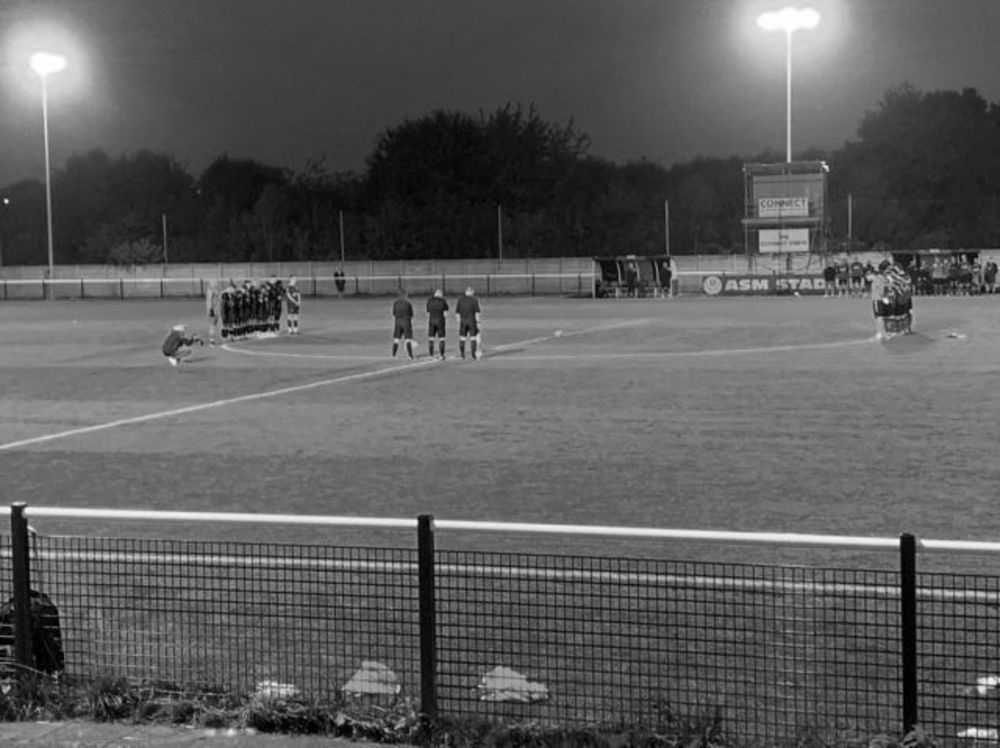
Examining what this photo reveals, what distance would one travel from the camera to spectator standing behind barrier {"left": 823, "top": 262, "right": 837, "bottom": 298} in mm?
58406

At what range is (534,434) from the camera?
52.2 feet

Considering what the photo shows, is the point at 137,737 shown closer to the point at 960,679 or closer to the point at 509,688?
the point at 509,688

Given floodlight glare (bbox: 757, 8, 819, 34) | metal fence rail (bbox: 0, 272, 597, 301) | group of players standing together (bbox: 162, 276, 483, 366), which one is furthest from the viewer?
metal fence rail (bbox: 0, 272, 597, 301)

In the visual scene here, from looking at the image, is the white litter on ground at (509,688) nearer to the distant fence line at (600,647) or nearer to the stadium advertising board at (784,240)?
the distant fence line at (600,647)

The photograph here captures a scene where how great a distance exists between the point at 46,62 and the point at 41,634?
2420 inches

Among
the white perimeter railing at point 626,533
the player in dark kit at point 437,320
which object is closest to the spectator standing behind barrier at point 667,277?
the player in dark kit at point 437,320

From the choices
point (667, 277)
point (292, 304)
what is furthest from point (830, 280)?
point (292, 304)

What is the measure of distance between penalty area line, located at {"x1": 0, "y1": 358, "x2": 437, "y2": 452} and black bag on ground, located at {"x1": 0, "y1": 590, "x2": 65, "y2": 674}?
9.75 meters

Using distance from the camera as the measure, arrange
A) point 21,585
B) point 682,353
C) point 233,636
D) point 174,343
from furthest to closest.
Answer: point 682,353 → point 174,343 → point 233,636 → point 21,585

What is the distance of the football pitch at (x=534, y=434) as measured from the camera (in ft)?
36.6

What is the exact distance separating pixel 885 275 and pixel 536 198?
233 feet

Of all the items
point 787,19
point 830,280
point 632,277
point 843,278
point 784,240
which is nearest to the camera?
point 787,19

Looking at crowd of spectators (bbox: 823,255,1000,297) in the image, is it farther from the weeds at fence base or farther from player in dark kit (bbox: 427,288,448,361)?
the weeds at fence base

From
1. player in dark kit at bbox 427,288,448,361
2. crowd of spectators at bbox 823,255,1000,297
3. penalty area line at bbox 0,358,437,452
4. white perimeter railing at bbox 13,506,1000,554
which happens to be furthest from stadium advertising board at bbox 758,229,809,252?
white perimeter railing at bbox 13,506,1000,554
